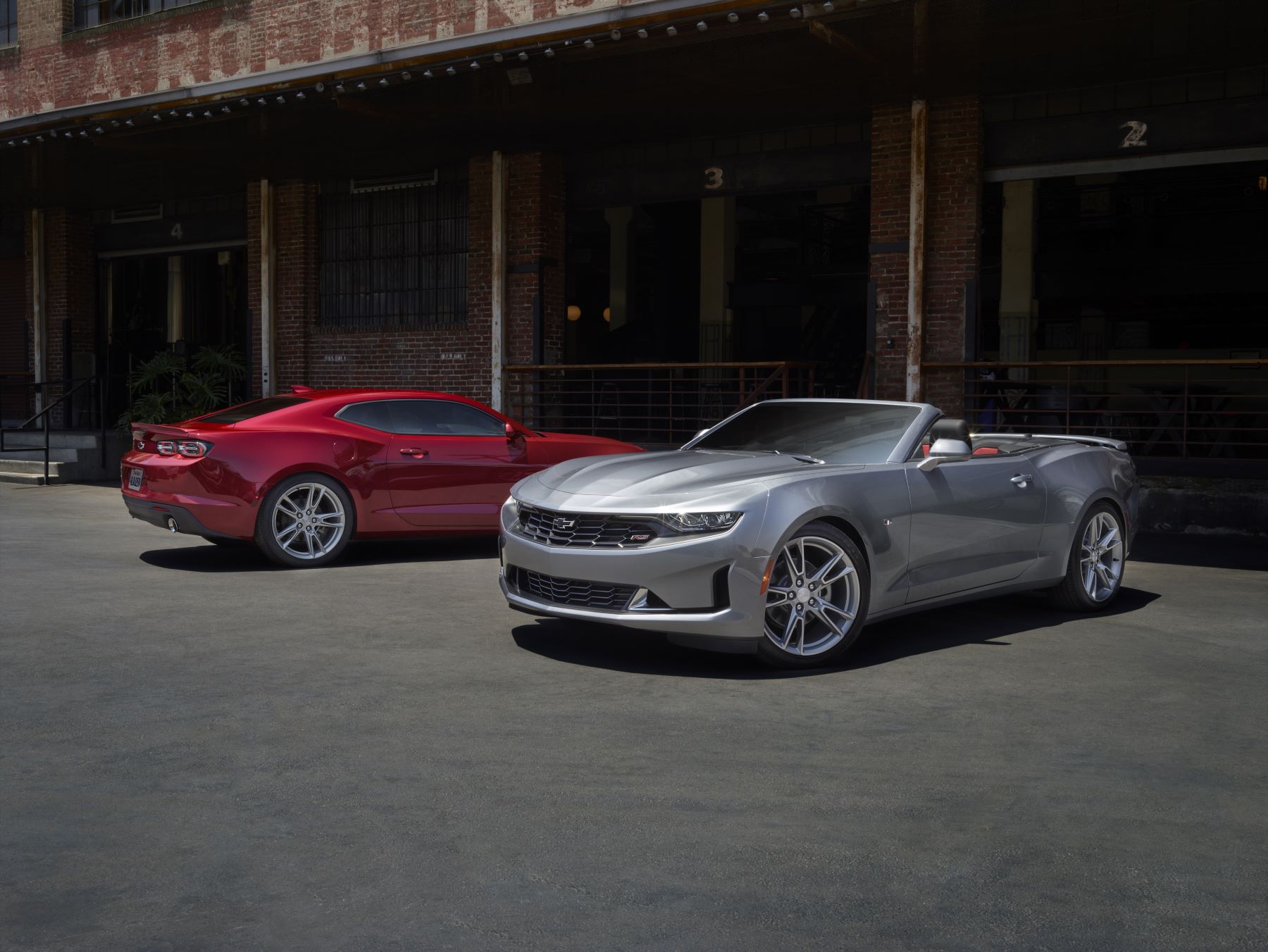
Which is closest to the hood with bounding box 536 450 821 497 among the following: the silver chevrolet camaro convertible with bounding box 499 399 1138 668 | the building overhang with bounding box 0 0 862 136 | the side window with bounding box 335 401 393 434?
the silver chevrolet camaro convertible with bounding box 499 399 1138 668

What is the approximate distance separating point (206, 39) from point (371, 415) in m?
14.1

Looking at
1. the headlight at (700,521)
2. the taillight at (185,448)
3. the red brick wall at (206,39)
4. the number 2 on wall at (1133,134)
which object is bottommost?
the headlight at (700,521)

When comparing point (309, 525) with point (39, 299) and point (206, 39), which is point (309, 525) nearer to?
point (206, 39)

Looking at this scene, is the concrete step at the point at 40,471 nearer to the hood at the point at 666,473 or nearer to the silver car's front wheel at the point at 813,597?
the hood at the point at 666,473

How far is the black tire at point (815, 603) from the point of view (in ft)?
20.5

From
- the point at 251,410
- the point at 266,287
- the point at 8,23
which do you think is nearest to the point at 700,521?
the point at 251,410

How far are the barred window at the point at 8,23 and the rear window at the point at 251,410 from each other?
18078 mm

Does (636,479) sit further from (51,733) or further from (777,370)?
(777,370)

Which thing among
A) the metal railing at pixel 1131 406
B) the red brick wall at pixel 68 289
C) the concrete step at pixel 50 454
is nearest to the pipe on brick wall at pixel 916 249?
the metal railing at pixel 1131 406

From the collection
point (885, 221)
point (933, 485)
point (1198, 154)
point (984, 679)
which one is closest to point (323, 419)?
point (933, 485)

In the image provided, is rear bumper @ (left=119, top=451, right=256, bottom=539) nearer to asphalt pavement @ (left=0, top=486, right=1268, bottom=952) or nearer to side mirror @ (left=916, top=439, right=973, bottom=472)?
asphalt pavement @ (left=0, top=486, right=1268, bottom=952)

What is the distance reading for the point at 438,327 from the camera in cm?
1884

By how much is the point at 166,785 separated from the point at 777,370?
11.4 meters

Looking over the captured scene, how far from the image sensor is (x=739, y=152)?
16391 millimetres
